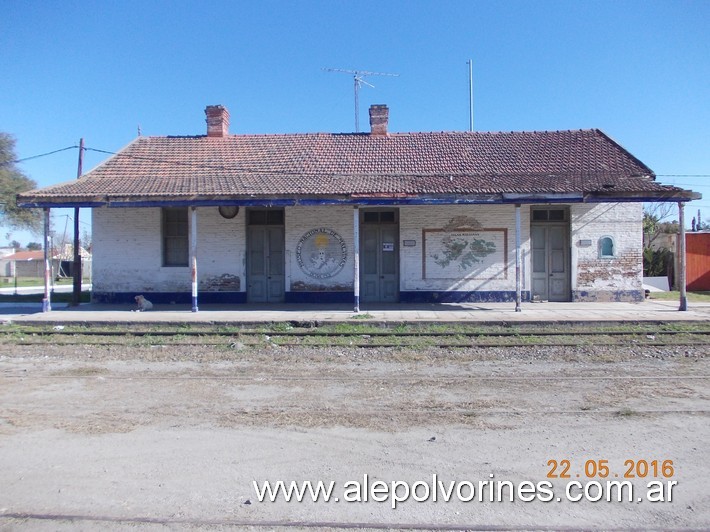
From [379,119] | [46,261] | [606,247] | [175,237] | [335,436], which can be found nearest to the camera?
[335,436]

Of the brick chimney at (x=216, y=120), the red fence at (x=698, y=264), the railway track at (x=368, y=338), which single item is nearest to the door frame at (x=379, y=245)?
the railway track at (x=368, y=338)

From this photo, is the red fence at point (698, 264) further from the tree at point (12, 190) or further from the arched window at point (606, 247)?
the tree at point (12, 190)

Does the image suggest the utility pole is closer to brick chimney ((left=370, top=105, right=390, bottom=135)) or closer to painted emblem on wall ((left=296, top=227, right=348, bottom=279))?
painted emblem on wall ((left=296, top=227, right=348, bottom=279))

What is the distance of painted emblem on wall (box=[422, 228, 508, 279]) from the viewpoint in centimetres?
1580

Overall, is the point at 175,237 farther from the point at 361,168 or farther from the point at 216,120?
the point at 361,168

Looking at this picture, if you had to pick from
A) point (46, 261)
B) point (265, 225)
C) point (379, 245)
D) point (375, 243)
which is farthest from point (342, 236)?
point (46, 261)

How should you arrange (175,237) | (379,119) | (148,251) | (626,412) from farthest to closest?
(379,119) → (175,237) → (148,251) → (626,412)

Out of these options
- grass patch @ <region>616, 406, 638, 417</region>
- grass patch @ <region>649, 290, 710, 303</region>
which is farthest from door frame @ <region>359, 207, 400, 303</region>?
grass patch @ <region>616, 406, 638, 417</region>

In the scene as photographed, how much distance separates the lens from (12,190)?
3058 cm

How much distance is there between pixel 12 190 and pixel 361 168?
24.0 metres

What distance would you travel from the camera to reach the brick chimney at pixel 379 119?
18734 millimetres

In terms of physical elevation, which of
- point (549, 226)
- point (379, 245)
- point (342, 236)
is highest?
point (549, 226)

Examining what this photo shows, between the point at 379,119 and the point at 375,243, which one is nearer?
the point at 375,243

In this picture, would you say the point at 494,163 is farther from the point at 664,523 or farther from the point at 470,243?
the point at 664,523
